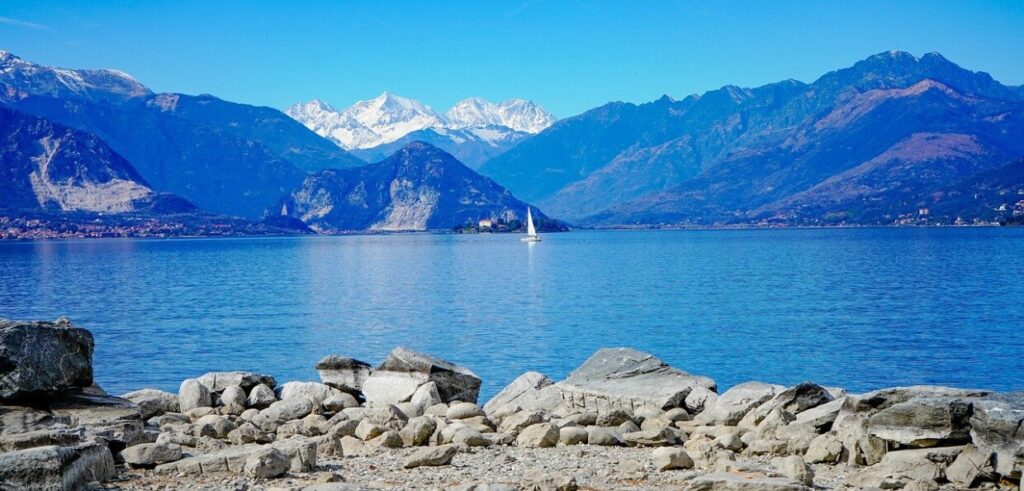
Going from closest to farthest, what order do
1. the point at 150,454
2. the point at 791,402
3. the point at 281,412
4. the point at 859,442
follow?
the point at 150,454
the point at 859,442
the point at 791,402
the point at 281,412

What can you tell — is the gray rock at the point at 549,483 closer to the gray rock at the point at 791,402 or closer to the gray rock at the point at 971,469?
the gray rock at the point at 971,469

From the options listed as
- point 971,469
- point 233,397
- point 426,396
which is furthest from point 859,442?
point 233,397

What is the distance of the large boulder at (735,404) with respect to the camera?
2491cm

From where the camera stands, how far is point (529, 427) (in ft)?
72.7

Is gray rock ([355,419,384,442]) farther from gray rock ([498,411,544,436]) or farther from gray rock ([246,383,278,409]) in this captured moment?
gray rock ([246,383,278,409])

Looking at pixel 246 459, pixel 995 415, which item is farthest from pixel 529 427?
pixel 995 415

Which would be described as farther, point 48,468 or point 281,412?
point 281,412

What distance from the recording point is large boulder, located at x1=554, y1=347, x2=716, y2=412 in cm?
2697

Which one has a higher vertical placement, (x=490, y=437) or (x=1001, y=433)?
(x=1001, y=433)

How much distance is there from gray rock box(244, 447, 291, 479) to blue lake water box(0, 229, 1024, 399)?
19087 mm

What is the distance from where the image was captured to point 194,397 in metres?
27.9

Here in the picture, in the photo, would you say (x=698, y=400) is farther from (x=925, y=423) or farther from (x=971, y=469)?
(x=971, y=469)

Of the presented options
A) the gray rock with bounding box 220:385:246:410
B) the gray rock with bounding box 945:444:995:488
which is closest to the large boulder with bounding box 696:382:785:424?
the gray rock with bounding box 945:444:995:488

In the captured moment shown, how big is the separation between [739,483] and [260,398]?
16.5 meters
